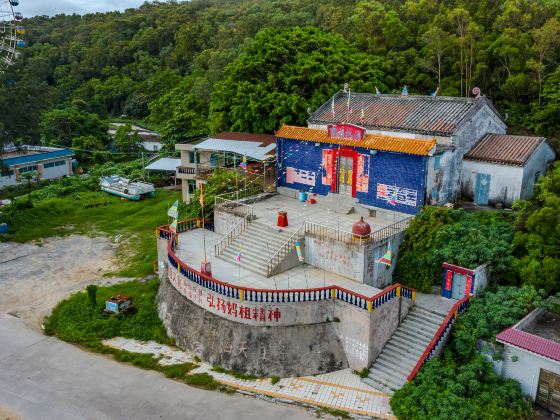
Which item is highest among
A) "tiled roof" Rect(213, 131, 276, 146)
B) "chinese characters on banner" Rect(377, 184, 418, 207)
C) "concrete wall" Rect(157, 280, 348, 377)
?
"tiled roof" Rect(213, 131, 276, 146)

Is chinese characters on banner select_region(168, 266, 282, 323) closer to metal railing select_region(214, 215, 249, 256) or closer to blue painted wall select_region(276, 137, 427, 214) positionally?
metal railing select_region(214, 215, 249, 256)

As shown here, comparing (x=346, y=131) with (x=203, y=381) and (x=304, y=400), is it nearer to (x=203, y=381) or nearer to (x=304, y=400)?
(x=304, y=400)

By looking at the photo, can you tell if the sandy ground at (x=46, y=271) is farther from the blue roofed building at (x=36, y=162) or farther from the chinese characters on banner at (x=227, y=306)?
the blue roofed building at (x=36, y=162)

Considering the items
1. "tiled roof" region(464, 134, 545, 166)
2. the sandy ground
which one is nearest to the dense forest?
"tiled roof" region(464, 134, 545, 166)

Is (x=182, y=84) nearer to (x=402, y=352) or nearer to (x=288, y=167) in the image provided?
(x=288, y=167)

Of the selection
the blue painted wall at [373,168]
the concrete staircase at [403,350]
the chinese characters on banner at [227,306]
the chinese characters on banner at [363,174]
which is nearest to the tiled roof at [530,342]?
the concrete staircase at [403,350]
